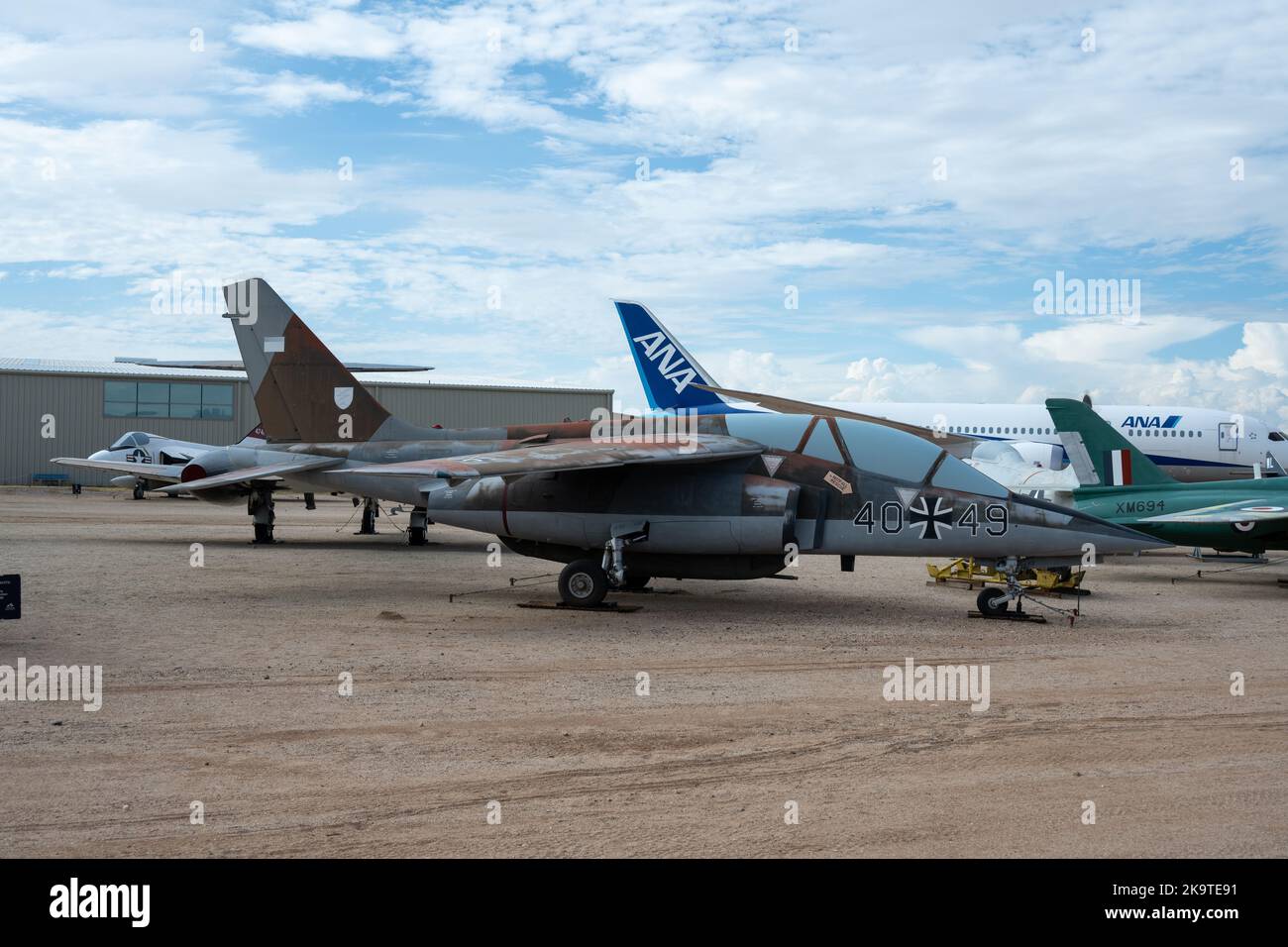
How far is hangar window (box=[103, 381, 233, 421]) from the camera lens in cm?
5469

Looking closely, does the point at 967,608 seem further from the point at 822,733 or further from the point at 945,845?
the point at 945,845

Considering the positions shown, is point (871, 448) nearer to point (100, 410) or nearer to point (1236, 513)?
point (1236, 513)

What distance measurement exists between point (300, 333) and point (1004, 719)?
1246 centimetres

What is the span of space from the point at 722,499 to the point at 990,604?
3.46 m

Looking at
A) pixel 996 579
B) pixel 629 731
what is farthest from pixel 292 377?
pixel 996 579

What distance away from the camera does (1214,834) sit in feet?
17.7

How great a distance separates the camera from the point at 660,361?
30.9 metres

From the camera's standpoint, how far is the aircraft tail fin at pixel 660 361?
30672 millimetres

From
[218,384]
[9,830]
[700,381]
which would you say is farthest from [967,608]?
[218,384]

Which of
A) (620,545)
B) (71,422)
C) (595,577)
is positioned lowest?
(595,577)

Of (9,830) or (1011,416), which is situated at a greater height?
(1011,416)
